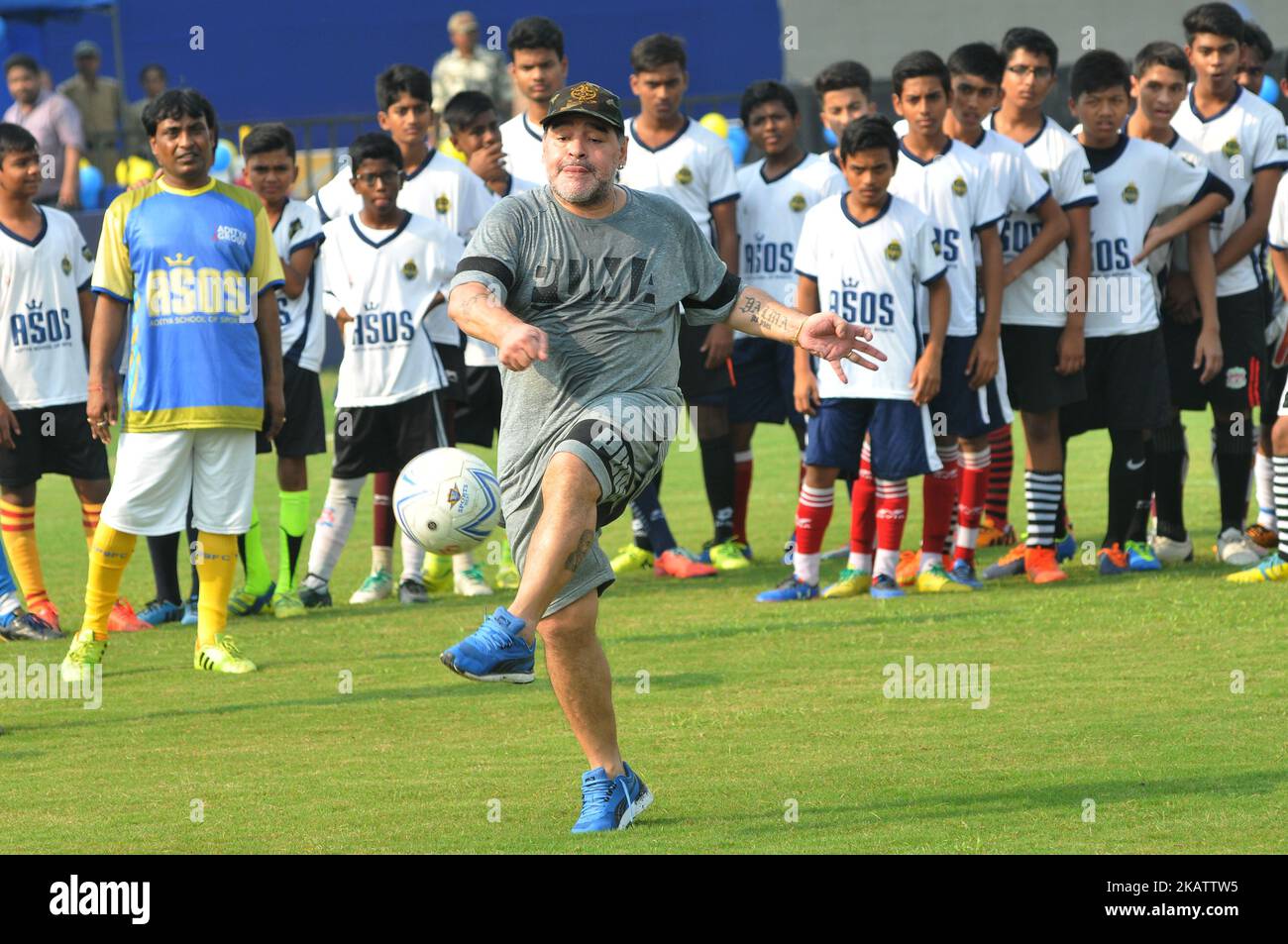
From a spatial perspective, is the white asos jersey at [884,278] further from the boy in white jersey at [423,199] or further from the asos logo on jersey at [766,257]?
the boy in white jersey at [423,199]

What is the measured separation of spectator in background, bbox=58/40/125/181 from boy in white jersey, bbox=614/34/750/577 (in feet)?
43.9

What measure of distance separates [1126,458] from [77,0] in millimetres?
18134

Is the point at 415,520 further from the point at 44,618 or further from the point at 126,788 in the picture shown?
the point at 126,788

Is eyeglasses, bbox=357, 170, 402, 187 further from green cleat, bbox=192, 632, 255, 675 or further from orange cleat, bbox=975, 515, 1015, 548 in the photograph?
orange cleat, bbox=975, 515, 1015, 548

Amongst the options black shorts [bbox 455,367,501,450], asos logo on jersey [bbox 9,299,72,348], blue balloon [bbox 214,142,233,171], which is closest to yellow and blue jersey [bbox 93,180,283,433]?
asos logo on jersey [bbox 9,299,72,348]

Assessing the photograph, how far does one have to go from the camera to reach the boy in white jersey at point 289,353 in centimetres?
1015

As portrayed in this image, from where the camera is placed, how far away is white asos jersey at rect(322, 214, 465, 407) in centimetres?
1015

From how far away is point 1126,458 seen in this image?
10312 millimetres

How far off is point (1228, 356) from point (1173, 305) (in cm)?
39

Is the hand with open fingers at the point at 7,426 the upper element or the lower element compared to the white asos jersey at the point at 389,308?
lower

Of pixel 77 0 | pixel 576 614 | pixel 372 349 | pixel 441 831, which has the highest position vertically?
pixel 77 0

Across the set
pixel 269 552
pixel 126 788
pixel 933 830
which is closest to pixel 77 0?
pixel 269 552

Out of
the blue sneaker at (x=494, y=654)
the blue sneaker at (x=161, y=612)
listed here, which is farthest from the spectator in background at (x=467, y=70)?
the blue sneaker at (x=494, y=654)

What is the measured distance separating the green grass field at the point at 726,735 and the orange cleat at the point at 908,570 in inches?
18.1
